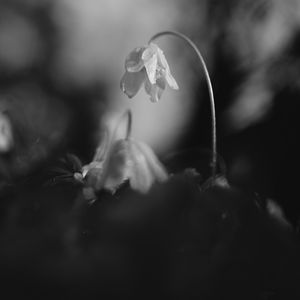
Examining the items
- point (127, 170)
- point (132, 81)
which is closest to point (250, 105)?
point (132, 81)

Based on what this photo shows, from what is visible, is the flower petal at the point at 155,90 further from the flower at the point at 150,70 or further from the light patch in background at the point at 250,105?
the light patch in background at the point at 250,105

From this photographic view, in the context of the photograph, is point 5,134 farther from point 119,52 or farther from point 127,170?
point 119,52

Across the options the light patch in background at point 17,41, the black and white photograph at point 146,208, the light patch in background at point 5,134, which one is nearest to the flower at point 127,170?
the black and white photograph at point 146,208

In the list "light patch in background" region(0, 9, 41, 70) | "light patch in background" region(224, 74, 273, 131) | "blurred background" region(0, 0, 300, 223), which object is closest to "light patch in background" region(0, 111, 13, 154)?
"blurred background" region(0, 0, 300, 223)

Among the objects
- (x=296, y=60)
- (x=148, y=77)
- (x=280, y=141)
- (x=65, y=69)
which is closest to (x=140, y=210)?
(x=148, y=77)

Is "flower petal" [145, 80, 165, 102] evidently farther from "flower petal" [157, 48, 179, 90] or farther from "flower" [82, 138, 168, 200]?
"flower" [82, 138, 168, 200]
